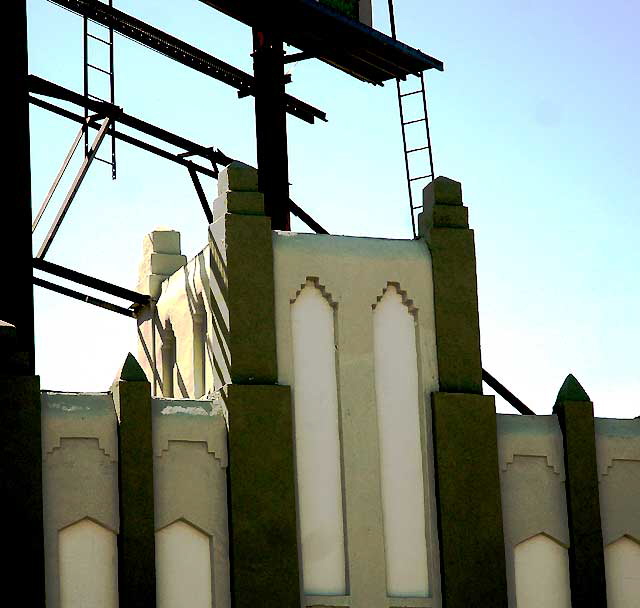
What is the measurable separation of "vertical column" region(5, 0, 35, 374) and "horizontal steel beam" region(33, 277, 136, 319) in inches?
134

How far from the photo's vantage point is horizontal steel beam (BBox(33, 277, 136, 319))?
104 ft

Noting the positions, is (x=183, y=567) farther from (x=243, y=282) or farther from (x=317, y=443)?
(x=243, y=282)

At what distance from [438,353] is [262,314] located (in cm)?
288

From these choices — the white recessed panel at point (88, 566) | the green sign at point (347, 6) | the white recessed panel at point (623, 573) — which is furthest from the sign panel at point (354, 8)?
the white recessed panel at point (88, 566)

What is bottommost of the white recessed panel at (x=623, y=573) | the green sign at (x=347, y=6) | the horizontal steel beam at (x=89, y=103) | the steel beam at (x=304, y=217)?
the white recessed panel at (x=623, y=573)

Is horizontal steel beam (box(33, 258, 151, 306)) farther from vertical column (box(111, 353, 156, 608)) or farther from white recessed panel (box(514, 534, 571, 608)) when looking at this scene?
white recessed panel (box(514, 534, 571, 608))

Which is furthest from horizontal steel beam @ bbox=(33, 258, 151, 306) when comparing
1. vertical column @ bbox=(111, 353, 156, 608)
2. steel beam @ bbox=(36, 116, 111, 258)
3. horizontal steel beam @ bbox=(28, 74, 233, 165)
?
vertical column @ bbox=(111, 353, 156, 608)

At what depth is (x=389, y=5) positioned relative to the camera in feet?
111

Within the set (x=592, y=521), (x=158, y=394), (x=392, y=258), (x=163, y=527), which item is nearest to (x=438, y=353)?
(x=392, y=258)

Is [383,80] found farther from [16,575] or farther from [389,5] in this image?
[16,575]

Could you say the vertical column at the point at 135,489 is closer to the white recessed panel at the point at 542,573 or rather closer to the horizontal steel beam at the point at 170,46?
the white recessed panel at the point at 542,573

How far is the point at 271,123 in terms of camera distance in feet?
108

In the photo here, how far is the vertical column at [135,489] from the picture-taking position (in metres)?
24.8

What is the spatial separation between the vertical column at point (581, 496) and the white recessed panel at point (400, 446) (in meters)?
2.33
